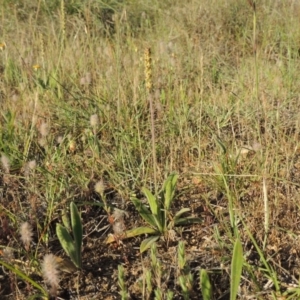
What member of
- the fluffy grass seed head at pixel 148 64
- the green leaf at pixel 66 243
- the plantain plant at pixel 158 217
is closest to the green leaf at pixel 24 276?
the green leaf at pixel 66 243

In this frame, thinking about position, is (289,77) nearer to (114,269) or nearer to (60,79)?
(60,79)

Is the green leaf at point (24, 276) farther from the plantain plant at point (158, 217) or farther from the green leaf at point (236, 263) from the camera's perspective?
the green leaf at point (236, 263)

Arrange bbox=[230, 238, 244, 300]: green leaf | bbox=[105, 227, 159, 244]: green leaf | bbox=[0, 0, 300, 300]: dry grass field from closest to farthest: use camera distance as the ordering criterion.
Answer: bbox=[230, 238, 244, 300]: green leaf → bbox=[0, 0, 300, 300]: dry grass field → bbox=[105, 227, 159, 244]: green leaf

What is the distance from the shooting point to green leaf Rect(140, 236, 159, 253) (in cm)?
122

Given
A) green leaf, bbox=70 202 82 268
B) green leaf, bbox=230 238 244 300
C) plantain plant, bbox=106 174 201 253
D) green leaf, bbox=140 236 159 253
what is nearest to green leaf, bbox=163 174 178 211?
plantain plant, bbox=106 174 201 253

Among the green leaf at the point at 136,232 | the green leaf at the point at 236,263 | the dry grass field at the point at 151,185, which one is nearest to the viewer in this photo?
the green leaf at the point at 236,263

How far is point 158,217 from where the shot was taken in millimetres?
1294

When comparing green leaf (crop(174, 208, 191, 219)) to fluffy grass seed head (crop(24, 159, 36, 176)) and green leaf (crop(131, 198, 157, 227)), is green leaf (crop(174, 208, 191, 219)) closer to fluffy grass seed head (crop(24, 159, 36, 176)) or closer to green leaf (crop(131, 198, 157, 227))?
green leaf (crop(131, 198, 157, 227))

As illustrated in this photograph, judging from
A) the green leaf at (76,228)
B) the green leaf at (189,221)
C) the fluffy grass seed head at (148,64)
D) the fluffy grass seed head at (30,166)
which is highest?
the fluffy grass seed head at (148,64)

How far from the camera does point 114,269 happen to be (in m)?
1.22

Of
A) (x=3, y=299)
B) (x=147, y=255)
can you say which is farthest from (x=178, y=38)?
(x=3, y=299)

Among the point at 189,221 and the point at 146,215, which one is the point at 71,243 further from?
the point at 189,221

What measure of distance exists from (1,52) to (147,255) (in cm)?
208

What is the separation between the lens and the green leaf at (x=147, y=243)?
1.22 meters
